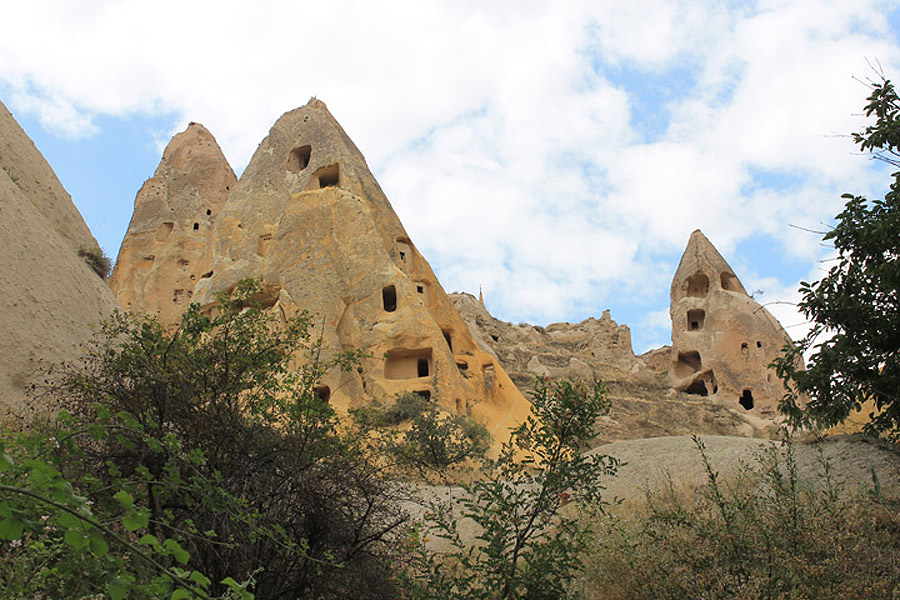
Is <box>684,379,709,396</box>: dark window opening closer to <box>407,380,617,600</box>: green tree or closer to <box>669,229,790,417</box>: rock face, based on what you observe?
<box>669,229,790,417</box>: rock face

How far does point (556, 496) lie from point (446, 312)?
17.2 m

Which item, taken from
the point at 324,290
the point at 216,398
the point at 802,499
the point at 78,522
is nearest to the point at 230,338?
the point at 216,398

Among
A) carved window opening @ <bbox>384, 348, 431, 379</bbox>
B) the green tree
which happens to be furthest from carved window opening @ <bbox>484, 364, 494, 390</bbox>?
the green tree

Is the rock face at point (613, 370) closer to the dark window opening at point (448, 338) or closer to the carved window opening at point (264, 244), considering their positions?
the dark window opening at point (448, 338)

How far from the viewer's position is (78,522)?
1.93 m

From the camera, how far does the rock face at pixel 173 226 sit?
98.3 ft

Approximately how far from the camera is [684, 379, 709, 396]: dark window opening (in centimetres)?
3278

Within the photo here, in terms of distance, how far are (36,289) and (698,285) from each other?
104ft

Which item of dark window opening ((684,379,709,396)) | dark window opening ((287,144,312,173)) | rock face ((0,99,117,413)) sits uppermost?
dark window opening ((287,144,312,173))

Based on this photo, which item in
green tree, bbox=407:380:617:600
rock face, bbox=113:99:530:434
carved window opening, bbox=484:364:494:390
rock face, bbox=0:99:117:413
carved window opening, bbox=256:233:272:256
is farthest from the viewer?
carved window opening, bbox=256:233:272:256

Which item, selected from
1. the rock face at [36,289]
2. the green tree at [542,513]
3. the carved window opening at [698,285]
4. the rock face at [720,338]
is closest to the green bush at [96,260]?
the rock face at [36,289]

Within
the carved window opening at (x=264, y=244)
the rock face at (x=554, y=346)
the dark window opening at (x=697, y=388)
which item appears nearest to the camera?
the carved window opening at (x=264, y=244)

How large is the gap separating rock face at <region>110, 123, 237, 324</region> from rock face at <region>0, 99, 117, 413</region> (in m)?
15.9

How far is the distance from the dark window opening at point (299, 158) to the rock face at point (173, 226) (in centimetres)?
705
